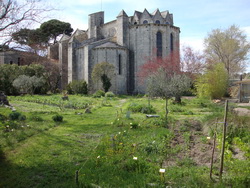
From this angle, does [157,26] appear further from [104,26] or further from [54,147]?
[54,147]

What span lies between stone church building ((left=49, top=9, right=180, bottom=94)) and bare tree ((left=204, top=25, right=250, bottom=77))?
268 inches

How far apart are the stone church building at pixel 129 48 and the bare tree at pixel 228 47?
6.80m

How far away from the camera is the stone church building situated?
36.9m

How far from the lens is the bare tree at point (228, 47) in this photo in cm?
3950

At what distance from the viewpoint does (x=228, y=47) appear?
39.2 m

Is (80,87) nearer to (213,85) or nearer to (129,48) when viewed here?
(129,48)

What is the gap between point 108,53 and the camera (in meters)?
36.5

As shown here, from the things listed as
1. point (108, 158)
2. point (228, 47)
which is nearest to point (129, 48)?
point (228, 47)

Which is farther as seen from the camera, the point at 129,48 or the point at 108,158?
the point at 129,48

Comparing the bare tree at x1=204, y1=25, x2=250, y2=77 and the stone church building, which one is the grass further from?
the bare tree at x1=204, y1=25, x2=250, y2=77

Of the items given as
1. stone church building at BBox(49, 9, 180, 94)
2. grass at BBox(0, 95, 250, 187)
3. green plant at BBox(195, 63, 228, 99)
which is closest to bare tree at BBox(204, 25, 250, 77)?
stone church building at BBox(49, 9, 180, 94)

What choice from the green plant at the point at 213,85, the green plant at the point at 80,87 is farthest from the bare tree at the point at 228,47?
the green plant at the point at 80,87

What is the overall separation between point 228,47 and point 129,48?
17.2 meters

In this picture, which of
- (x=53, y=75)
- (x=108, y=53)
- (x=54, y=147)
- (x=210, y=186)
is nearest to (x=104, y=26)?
(x=108, y=53)
